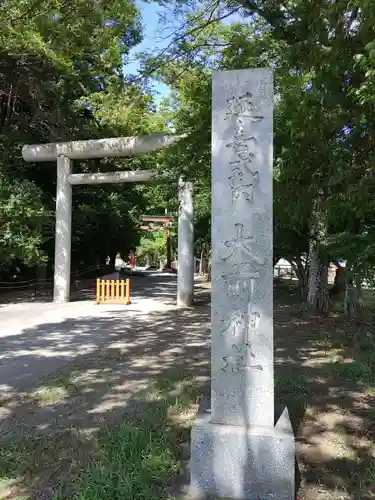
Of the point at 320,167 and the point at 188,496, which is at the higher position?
the point at 320,167

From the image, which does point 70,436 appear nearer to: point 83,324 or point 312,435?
point 312,435

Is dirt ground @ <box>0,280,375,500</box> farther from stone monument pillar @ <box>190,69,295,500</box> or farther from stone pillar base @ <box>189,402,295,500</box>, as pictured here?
stone monument pillar @ <box>190,69,295,500</box>

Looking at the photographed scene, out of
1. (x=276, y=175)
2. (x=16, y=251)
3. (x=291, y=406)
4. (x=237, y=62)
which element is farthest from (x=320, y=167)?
(x=16, y=251)

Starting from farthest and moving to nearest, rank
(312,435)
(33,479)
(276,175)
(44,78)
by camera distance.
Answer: (44,78)
(276,175)
(312,435)
(33,479)

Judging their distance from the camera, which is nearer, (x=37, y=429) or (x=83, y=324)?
(x=37, y=429)

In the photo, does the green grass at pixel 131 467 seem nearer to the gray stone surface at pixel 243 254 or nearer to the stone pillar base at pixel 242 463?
the stone pillar base at pixel 242 463

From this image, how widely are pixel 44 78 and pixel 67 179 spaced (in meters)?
3.23

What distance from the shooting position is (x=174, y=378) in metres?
4.99

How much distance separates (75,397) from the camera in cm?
441

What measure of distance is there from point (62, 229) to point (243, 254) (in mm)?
11260

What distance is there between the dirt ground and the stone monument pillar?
479mm

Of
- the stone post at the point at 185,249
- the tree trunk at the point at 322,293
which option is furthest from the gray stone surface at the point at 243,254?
the stone post at the point at 185,249

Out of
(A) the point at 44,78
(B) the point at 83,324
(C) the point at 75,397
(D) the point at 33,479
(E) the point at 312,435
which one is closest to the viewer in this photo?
(D) the point at 33,479

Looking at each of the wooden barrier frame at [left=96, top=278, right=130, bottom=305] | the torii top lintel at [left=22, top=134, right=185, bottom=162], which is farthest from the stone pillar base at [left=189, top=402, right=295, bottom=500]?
the wooden barrier frame at [left=96, top=278, right=130, bottom=305]
